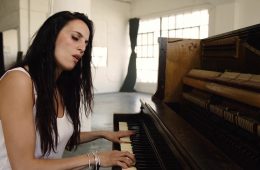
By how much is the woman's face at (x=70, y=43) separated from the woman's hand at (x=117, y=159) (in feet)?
1.92

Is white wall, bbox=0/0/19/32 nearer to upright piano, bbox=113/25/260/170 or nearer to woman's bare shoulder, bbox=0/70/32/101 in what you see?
upright piano, bbox=113/25/260/170

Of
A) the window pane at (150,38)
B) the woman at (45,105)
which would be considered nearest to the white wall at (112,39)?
the window pane at (150,38)

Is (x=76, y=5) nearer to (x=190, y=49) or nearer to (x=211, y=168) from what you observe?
(x=190, y=49)

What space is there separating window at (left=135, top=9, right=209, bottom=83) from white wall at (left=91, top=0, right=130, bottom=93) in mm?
760

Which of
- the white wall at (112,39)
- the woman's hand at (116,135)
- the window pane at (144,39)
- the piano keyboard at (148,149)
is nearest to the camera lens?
the piano keyboard at (148,149)

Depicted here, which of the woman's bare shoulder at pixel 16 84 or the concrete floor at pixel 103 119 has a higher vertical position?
the woman's bare shoulder at pixel 16 84

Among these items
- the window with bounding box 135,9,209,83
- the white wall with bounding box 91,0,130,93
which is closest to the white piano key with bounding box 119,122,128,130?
the window with bounding box 135,9,209,83

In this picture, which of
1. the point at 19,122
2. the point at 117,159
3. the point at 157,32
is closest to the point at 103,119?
the point at 117,159

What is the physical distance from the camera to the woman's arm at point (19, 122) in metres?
1.42

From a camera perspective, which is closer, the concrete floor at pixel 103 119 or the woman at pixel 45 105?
the woman at pixel 45 105

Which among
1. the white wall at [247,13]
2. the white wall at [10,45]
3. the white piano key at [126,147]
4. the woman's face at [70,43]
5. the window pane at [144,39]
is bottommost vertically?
the white piano key at [126,147]

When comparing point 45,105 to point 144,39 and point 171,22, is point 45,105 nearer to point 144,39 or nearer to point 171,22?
point 171,22

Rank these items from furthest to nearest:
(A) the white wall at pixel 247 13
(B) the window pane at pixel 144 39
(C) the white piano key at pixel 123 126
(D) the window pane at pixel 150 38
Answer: (B) the window pane at pixel 144 39, (D) the window pane at pixel 150 38, (A) the white wall at pixel 247 13, (C) the white piano key at pixel 123 126

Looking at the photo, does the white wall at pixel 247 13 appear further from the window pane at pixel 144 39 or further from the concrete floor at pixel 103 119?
the window pane at pixel 144 39
